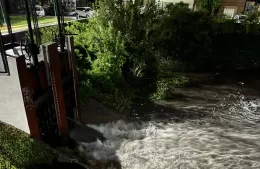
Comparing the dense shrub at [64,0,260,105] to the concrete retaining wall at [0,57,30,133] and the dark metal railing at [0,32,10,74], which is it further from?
the dark metal railing at [0,32,10,74]

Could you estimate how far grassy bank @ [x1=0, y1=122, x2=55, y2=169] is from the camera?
4.70 m

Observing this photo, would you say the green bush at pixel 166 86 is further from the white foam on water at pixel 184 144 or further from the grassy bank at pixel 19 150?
the grassy bank at pixel 19 150

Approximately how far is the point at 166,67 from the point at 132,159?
339 inches

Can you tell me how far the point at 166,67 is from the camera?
13875mm

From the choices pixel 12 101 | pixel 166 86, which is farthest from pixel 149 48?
pixel 12 101

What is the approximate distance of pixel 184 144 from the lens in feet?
23.3

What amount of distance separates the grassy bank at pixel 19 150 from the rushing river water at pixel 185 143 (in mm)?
1413

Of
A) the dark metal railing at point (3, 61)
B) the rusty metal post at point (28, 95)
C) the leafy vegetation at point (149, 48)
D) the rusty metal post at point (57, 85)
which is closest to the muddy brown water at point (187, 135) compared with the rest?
the rusty metal post at point (57, 85)

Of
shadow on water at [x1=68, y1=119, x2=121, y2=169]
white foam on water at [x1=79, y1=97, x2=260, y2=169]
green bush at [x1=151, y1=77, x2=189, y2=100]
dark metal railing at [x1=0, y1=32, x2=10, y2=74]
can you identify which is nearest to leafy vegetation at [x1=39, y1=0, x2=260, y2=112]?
green bush at [x1=151, y1=77, x2=189, y2=100]

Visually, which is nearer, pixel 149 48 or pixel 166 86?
pixel 166 86

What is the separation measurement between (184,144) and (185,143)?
0.07 meters

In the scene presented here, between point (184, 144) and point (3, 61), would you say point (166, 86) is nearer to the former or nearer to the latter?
point (184, 144)

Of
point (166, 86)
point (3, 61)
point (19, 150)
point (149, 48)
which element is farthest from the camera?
point (149, 48)

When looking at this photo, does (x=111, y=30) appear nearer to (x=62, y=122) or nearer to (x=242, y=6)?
(x=62, y=122)
